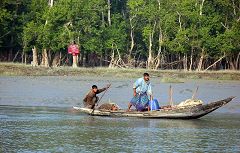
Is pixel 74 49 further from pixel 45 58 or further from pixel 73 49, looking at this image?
pixel 45 58

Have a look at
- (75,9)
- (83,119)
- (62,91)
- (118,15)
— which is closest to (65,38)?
(75,9)

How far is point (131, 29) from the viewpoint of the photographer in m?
58.2

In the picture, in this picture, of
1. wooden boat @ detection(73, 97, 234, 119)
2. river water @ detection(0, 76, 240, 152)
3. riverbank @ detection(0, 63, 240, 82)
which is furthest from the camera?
riverbank @ detection(0, 63, 240, 82)

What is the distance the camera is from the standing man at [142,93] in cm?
2130

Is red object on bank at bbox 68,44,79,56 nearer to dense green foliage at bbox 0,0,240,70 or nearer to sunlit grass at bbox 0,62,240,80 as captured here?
dense green foliage at bbox 0,0,240,70

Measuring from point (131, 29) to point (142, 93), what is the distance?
1465 inches

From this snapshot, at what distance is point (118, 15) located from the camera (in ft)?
191

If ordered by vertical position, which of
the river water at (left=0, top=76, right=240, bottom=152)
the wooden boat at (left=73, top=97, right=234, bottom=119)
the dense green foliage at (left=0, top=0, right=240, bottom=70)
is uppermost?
the dense green foliage at (left=0, top=0, right=240, bottom=70)

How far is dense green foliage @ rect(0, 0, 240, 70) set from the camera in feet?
175

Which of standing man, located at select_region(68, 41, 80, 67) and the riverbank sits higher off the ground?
standing man, located at select_region(68, 41, 80, 67)

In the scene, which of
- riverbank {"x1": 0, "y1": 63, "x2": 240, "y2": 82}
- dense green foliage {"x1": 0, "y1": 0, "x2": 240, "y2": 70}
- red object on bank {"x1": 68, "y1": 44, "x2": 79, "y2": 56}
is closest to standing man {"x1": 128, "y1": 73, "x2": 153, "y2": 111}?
riverbank {"x1": 0, "y1": 63, "x2": 240, "y2": 82}

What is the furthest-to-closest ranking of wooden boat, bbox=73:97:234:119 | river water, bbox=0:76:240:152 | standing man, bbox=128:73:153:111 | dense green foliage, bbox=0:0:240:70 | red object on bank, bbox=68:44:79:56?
red object on bank, bbox=68:44:79:56 → dense green foliage, bbox=0:0:240:70 → standing man, bbox=128:73:153:111 → wooden boat, bbox=73:97:234:119 → river water, bbox=0:76:240:152

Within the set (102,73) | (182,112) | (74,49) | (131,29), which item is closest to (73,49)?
(74,49)

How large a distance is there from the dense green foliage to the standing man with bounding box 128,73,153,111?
3187 centimetres
